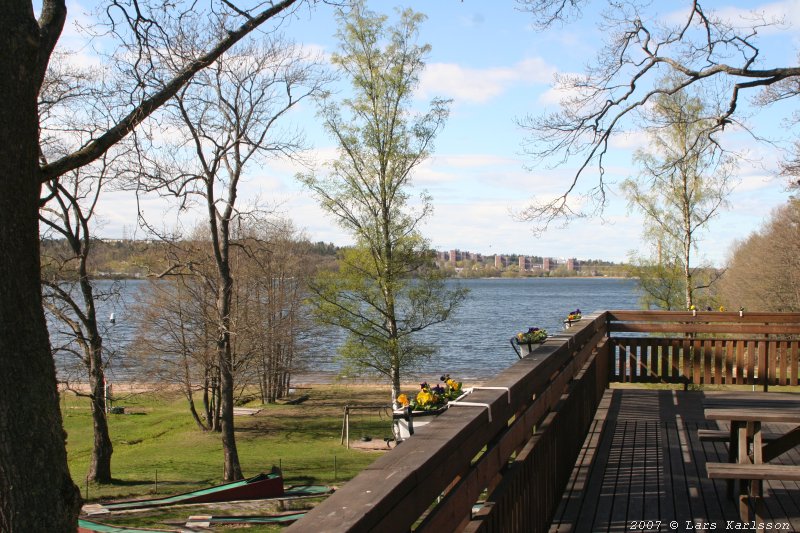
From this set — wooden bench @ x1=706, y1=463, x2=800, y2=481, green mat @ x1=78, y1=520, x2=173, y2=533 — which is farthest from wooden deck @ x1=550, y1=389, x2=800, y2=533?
green mat @ x1=78, y1=520, x2=173, y2=533

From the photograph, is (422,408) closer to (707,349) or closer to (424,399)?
(424,399)

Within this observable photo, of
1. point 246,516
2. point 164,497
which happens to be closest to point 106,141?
point 246,516

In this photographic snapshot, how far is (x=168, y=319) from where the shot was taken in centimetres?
2775

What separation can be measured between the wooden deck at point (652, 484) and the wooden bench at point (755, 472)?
523 millimetres

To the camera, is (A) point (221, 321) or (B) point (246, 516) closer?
(B) point (246, 516)

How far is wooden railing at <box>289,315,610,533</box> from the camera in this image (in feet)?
6.02

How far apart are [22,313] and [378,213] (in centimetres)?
2171

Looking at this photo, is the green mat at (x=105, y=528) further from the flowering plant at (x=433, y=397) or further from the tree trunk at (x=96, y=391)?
the flowering plant at (x=433, y=397)

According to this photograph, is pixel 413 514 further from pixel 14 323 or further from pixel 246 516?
pixel 246 516

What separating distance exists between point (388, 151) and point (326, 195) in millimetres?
2798

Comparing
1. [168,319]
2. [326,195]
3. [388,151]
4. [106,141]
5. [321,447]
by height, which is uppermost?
[388,151]

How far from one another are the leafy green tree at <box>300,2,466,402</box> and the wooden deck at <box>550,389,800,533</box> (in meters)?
18.5

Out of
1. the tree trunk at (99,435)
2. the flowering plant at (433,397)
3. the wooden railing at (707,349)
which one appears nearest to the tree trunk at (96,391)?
the tree trunk at (99,435)

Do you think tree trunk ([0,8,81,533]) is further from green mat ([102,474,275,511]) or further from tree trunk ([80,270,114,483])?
tree trunk ([80,270,114,483])
